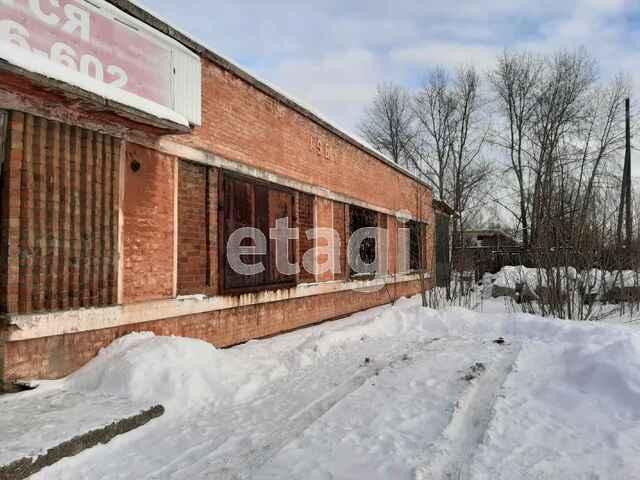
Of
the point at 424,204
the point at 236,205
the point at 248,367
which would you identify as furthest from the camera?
the point at 424,204

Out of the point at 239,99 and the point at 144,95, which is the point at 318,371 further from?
the point at 239,99

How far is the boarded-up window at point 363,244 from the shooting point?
1162 centimetres

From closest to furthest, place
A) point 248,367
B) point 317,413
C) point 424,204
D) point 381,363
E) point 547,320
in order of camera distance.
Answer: point 317,413
point 248,367
point 381,363
point 547,320
point 424,204

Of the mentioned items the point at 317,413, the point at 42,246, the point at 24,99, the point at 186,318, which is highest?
the point at 24,99

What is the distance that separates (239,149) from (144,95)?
2.21 metres

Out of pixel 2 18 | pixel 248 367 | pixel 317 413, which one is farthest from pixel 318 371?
pixel 2 18

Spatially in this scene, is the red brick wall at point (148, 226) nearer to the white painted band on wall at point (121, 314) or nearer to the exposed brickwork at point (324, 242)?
the white painted band on wall at point (121, 314)

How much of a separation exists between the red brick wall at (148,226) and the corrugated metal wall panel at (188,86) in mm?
621

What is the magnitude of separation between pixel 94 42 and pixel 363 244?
8.53 metres

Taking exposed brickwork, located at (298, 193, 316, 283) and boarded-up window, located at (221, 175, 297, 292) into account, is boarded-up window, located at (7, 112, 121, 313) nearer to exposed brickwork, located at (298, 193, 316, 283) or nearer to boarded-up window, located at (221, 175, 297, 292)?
boarded-up window, located at (221, 175, 297, 292)

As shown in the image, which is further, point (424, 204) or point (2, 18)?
point (424, 204)

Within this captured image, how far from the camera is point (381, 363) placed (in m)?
6.11

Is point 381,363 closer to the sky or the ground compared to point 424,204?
closer to the ground

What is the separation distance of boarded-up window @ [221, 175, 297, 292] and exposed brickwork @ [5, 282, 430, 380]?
0.44 m
